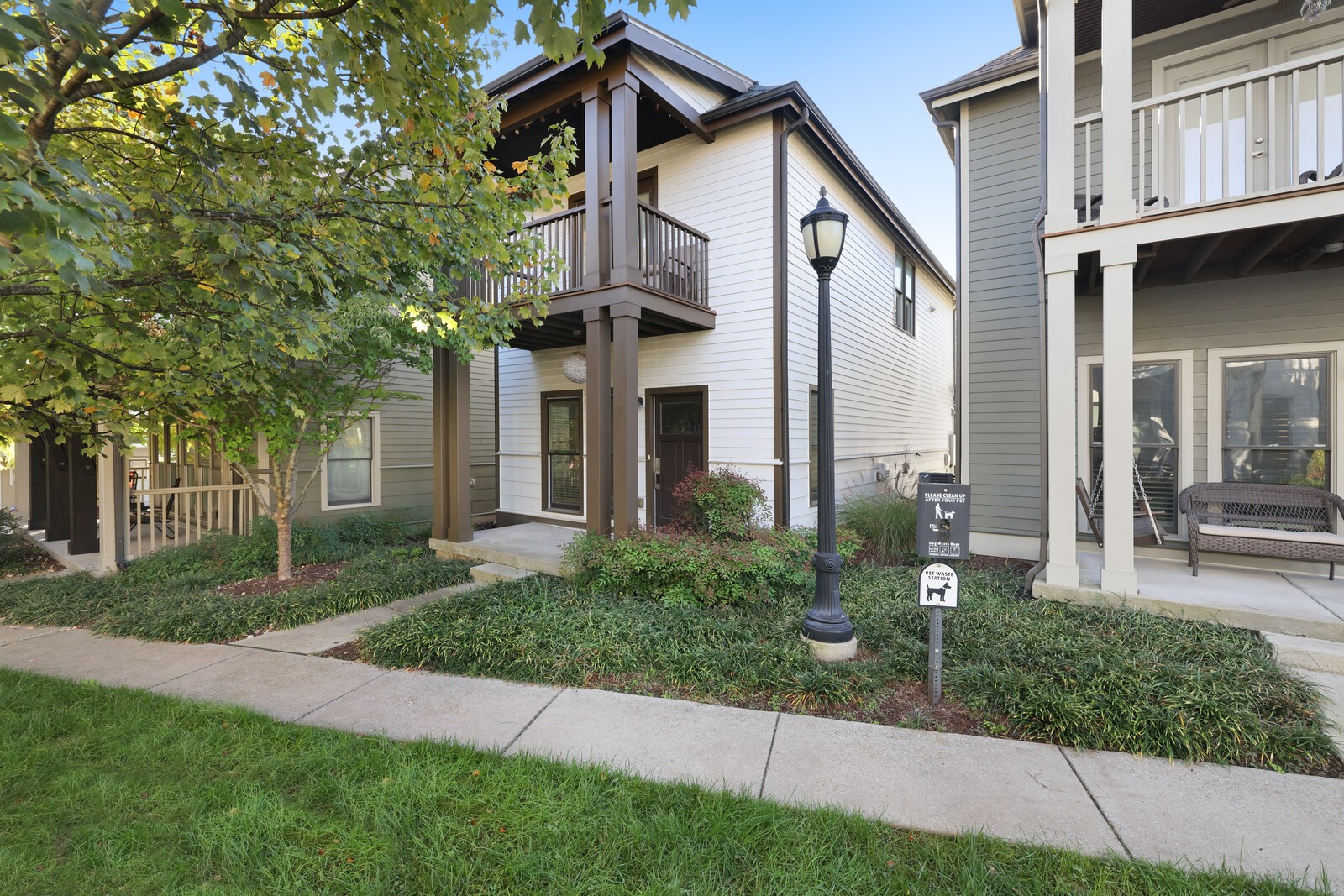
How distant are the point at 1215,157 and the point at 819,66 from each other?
5181 millimetres

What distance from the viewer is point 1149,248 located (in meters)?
5.14

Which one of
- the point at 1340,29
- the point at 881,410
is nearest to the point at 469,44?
the point at 1340,29

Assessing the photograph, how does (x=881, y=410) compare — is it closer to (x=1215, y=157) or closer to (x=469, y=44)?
(x=1215, y=157)

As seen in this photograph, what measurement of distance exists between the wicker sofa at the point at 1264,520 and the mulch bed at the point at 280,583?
9302 mm

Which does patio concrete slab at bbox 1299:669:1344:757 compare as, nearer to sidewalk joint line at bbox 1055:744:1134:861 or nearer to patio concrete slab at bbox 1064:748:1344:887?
patio concrete slab at bbox 1064:748:1344:887

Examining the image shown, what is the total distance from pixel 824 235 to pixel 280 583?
23.2 ft

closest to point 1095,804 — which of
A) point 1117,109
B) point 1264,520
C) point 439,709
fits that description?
point 439,709

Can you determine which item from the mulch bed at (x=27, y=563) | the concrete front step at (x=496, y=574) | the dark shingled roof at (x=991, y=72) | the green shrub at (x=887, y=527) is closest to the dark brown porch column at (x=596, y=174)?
the concrete front step at (x=496, y=574)

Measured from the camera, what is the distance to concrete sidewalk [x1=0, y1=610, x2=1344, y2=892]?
93.1 inches

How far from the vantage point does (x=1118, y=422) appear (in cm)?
460

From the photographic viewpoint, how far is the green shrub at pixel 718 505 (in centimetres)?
658

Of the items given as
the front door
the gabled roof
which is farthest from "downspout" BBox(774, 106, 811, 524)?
the front door

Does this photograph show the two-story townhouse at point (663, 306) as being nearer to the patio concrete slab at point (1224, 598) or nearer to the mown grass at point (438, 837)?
the patio concrete slab at point (1224, 598)

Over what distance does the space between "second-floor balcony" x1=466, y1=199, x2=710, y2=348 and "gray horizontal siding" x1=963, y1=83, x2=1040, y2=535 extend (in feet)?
11.8
